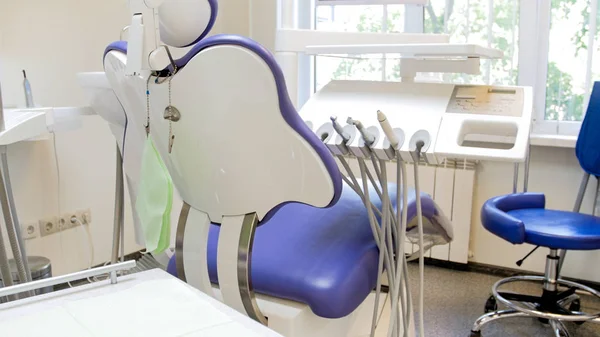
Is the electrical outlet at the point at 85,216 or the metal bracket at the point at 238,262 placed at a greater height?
the metal bracket at the point at 238,262

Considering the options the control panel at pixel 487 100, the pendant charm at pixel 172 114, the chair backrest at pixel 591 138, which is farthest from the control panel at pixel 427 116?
the chair backrest at pixel 591 138

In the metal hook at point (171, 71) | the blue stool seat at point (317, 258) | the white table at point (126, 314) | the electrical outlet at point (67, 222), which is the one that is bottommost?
the electrical outlet at point (67, 222)

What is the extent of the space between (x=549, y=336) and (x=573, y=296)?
225 millimetres

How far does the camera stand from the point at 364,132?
46.5 inches

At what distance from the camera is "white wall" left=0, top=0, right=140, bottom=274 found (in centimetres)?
221

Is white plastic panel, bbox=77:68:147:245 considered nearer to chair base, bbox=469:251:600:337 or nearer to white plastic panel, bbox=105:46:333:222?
white plastic panel, bbox=105:46:333:222

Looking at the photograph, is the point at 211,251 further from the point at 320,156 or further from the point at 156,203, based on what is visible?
the point at 320,156

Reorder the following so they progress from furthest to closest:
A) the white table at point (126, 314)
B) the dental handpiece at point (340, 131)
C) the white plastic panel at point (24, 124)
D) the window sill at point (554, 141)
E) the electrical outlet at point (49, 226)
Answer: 1. the window sill at point (554, 141)
2. the electrical outlet at point (49, 226)
3. the white plastic panel at point (24, 124)
4. the dental handpiece at point (340, 131)
5. the white table at point (126, 314)

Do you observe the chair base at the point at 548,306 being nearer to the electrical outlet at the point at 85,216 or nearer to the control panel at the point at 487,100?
the control panel at the point at 487,100

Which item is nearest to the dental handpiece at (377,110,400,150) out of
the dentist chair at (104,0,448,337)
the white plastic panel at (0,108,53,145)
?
the dentist chair at (104,0,448,337)

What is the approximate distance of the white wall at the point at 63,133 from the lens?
2211 mm

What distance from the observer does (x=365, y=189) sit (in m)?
1.28

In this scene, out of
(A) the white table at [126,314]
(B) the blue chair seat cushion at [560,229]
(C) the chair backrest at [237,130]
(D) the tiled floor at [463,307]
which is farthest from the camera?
(D) the tiled floor at [463,307]

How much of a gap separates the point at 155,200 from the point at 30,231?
62.7 inches
